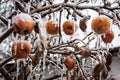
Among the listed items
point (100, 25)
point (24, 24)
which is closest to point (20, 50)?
point (24, 24)

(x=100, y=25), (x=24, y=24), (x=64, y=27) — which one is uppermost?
(x=24, y=24)

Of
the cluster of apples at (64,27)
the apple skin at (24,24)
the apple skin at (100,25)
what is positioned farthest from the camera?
the cluster of apples at (64,27)

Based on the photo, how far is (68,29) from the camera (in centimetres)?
218

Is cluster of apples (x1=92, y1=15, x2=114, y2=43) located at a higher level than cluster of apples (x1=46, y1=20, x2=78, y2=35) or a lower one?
higher

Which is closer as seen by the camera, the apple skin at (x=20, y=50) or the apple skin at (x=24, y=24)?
the apple skin at (x=24, y=24)

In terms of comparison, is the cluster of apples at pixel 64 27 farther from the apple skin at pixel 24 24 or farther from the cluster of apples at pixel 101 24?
the apple skin at pixel 24 24

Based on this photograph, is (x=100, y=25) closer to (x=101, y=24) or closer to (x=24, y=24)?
(x=101, y=24)

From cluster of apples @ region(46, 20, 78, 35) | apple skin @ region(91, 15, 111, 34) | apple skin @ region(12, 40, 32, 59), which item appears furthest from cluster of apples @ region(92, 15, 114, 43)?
apple skin @ region(12, 40, 32, 59)

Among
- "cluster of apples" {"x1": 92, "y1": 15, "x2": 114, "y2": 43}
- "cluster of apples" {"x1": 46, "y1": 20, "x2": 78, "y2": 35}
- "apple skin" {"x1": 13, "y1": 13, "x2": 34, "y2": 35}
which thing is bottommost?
"cluster of apples" {"x1": 46, "y1": 20, "x2": 78, "y2": 35}

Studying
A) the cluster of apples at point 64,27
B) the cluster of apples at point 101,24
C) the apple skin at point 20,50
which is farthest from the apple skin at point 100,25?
the apple skin at point 20,50

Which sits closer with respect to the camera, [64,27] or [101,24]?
[101,24]

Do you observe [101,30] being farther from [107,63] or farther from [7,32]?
[7,32]

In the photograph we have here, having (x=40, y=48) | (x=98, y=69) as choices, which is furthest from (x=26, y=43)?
(x=98, y=69)

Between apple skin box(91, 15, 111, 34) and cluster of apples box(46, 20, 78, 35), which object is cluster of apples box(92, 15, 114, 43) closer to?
apple skin box(91, 15, 111, 34)
